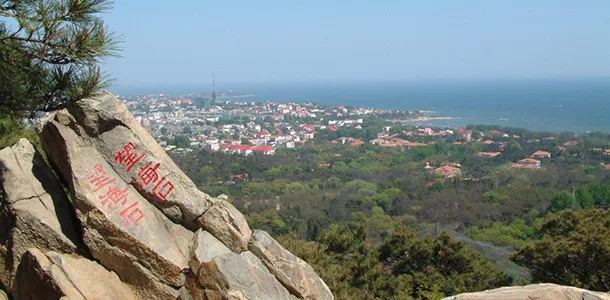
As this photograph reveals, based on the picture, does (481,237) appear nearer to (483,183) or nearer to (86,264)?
(483,183)

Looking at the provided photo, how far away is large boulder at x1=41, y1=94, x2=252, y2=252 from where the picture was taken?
384 centimetres

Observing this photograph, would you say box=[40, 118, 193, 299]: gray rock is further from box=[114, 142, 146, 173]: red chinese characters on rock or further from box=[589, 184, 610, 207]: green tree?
box=[589, 184, 610, 207]: green tree

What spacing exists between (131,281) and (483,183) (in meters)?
24.6

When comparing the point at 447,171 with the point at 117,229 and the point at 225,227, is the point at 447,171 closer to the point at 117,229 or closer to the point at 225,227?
the point at 225,227

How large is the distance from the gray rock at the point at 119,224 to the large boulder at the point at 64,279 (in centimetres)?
9

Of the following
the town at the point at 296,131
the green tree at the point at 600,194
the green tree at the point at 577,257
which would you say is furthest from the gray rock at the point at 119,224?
the town at the point at 296,131

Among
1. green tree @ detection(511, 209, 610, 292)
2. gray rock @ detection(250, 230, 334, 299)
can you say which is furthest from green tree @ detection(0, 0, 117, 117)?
green tree @ detection(511, 209, 610, 292)

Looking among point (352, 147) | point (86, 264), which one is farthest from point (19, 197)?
point (352, 147)

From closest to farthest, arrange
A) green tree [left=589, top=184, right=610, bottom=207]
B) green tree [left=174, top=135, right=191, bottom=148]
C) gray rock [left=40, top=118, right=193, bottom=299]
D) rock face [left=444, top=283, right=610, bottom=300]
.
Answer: rock face [left=444, top=283, right=610, bottom=300], gray rock [left=40, top=118, right=193, bottom=299], green tree [left=589, top=184, right=610, bottom=207], green tree [left=174, top=135, right=191, bottom=148]

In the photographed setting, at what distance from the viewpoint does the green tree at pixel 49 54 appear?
295 centimetres

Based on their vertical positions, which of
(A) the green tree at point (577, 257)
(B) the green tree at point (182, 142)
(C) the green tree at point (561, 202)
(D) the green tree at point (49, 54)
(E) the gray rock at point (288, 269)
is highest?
(D) the green tree at point (49, 54)

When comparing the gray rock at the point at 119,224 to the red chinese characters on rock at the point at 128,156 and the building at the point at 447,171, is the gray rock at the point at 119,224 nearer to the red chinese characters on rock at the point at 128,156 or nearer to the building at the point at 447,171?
the red chinese characters on rock at the point at 128,156

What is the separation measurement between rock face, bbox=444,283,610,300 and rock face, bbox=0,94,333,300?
1.29 meters

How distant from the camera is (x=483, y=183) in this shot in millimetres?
26219
